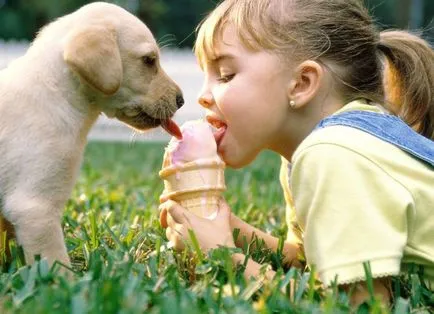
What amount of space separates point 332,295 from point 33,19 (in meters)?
23.7

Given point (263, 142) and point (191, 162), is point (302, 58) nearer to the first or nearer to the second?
point (263, 142)

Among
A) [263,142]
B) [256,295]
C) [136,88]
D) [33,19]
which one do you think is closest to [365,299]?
[256,295]

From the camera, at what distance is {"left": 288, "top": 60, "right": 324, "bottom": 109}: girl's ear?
138 inches

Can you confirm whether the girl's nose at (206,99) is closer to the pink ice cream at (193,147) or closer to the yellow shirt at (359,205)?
the pink ice cream at (193,147)

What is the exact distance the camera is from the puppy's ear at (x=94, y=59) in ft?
10.3

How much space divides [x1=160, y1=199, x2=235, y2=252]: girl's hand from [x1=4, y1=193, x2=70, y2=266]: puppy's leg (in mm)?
481

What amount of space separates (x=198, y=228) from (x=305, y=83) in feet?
2.53

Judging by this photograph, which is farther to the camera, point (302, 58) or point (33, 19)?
point (33, 19)

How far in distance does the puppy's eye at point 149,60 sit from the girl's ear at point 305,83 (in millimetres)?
572

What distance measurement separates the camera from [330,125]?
10.5 ft

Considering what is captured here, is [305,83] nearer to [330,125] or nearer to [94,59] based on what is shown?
[330,125]

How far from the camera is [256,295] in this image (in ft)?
9.11

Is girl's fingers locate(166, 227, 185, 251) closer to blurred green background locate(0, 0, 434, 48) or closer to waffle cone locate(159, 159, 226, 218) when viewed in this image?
waffle cone locate(159, 159, 226, 218)

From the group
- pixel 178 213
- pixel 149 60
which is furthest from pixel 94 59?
pixel 178 213
